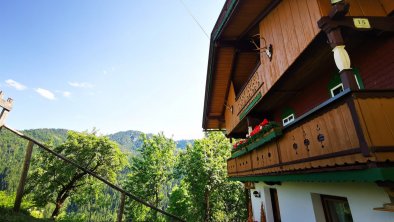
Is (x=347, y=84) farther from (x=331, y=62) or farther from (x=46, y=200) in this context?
(x=46, y=200)

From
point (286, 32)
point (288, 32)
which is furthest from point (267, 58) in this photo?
point (288, 32)

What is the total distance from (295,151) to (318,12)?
10.5 feet

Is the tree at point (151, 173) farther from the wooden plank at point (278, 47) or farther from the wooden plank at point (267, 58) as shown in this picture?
the wooden plank at point (278, 47)

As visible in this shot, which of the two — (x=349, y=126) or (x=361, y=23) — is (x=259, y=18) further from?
(x=349, y=126)

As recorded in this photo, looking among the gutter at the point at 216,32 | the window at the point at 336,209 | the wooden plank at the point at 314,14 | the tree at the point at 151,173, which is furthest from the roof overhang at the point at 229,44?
the tree at the point at 151,173

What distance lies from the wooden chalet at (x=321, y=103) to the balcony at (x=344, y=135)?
0.6 inches

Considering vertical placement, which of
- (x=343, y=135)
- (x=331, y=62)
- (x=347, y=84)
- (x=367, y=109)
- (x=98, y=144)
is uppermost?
(x=98, y=144)

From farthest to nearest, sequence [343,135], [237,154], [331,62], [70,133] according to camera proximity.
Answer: [70,133] → [237,154] → [331,62] → [343,135]

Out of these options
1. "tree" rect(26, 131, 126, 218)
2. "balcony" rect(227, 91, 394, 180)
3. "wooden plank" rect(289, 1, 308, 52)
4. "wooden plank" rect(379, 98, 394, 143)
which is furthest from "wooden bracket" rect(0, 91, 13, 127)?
"tree" rect(26, 131, 126, 218)

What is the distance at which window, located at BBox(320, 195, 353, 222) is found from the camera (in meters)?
5.36

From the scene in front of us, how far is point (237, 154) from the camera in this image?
11.0 meters

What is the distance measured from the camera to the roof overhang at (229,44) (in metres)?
8.06

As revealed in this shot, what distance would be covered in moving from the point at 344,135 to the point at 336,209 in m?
3.66

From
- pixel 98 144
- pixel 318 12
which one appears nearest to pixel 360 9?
pixel 318 12
